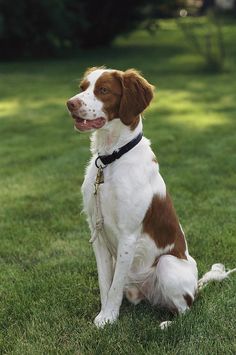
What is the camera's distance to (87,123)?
3332 millimetres

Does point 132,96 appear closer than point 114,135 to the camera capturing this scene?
Yes

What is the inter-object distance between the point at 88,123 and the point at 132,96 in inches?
11.5

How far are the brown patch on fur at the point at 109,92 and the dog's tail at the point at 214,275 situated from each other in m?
1.37

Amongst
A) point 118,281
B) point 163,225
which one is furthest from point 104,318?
point 163,225

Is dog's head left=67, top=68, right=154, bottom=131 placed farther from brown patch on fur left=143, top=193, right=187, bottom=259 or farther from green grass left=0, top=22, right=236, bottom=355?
green grass left=0, top=22, right=236, bottom=355

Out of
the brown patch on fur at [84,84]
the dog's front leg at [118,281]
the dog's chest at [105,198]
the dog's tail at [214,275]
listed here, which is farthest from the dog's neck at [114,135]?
the dog's tail at [214,275]

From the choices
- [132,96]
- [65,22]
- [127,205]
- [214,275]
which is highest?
[132,96]

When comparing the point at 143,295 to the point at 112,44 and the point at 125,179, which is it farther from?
the point at 112,44

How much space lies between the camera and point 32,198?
20.3ft

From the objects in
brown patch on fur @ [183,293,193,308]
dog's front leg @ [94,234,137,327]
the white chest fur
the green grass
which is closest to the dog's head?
the white chest fur

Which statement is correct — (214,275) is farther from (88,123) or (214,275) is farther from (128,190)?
(88,123)

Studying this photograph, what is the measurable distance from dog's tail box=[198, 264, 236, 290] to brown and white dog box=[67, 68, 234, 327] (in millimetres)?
322

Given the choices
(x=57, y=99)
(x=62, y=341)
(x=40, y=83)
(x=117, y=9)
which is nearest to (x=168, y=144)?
(x=57, y=99)

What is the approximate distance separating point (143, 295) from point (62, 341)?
0.67 m
